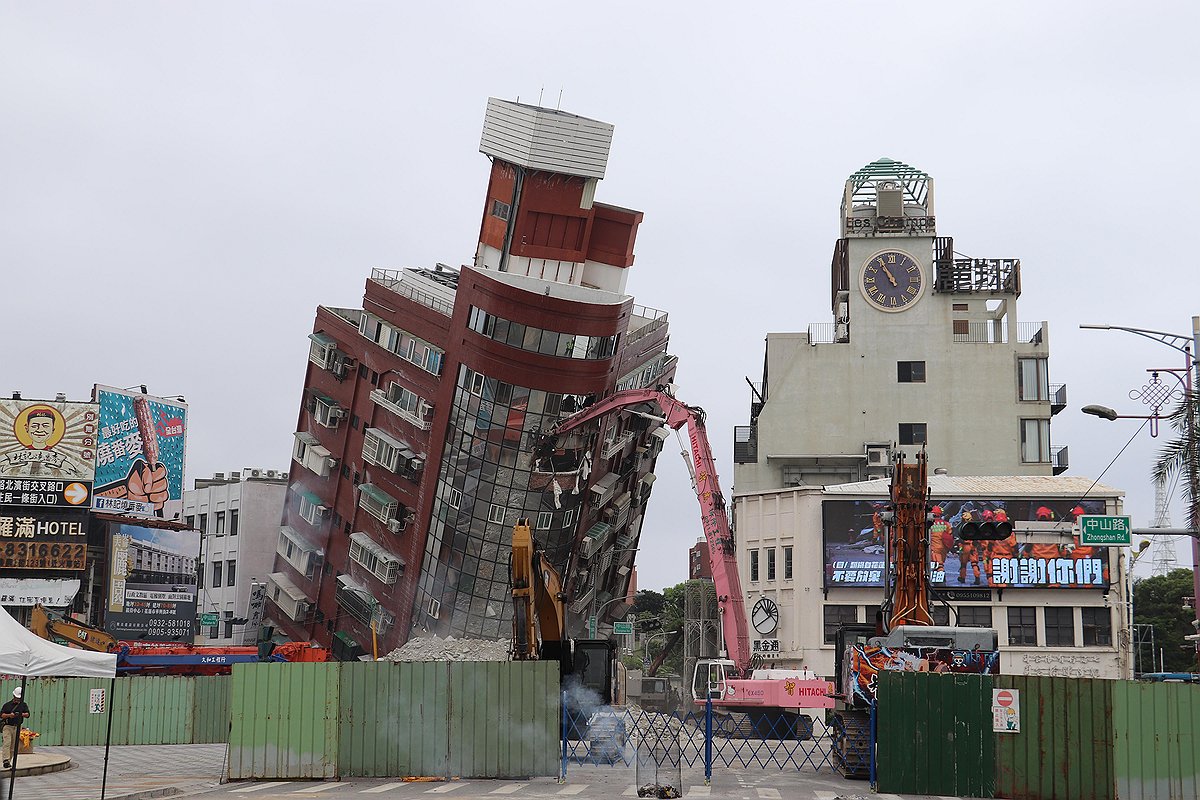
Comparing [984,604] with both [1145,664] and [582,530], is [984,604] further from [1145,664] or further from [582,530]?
[1145,664]

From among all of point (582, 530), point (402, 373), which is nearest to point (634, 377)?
point (582, 530)

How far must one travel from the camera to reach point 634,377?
239 feet

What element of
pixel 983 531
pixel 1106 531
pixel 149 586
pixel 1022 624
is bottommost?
pixel 1022 624

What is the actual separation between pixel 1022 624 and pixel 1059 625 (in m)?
1.89

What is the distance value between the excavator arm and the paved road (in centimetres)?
1509

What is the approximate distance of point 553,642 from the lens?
36156mm

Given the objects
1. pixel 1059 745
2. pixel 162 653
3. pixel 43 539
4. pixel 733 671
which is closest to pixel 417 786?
pixel 1059 745

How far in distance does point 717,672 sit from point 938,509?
63.1ft

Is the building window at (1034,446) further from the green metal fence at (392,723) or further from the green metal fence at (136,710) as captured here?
the green metal fence at (392,723)

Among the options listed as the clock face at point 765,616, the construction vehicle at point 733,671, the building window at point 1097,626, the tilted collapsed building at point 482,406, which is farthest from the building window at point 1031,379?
the construction vehicle at point 733,671

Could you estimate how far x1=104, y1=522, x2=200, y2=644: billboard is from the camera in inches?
3433

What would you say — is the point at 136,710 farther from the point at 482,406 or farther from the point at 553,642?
the point at 482,406

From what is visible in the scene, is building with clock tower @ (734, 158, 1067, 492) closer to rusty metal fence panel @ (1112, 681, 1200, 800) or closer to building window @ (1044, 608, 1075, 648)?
building window @ (1044, 608, 1075, 648)

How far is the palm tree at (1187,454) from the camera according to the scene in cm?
3291
